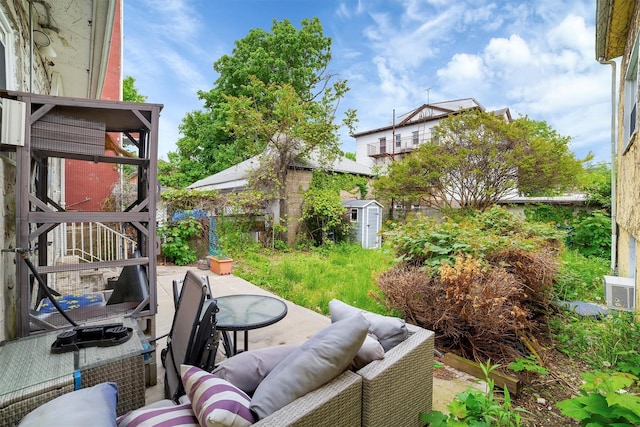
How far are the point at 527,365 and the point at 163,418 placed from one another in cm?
299

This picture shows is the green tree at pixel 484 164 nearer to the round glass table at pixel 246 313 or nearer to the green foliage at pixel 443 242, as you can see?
the green foliage at pixel 443 242

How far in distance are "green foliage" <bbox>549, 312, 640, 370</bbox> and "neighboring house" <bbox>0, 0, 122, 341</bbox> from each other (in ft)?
17.4

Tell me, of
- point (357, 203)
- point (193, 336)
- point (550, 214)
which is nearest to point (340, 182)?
point (357, 203)

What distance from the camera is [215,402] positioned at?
47.8 inches

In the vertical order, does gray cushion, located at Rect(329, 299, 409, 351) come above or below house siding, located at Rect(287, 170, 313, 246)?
below

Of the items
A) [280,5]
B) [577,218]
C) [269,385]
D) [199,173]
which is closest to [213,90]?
[199,173]

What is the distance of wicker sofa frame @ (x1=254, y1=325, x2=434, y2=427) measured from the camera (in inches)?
52.6

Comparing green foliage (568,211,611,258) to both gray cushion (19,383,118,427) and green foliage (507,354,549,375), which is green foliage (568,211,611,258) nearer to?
green foliage (507,354,549,375)

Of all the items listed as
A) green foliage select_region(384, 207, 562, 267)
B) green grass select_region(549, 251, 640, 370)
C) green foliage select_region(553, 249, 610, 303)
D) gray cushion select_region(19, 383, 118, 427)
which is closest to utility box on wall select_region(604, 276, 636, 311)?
green grass select_region(549, 251, 640, 370)

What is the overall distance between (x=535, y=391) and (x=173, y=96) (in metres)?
21.2

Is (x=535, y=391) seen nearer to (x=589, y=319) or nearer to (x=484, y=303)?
(x=484, y=303)

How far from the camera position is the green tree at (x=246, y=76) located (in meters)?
19.6

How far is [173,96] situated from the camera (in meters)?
18.5

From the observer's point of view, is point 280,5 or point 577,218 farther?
point 280,5
